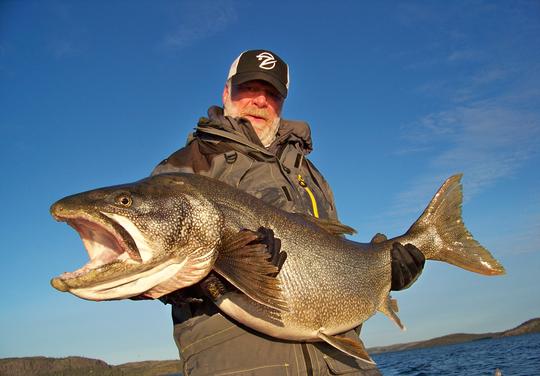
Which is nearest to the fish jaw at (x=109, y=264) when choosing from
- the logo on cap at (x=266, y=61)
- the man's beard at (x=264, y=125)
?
the man's beard at (x=264, y=125)

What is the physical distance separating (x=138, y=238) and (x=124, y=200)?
31 cm

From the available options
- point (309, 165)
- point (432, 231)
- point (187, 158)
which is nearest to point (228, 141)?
point (187, 158)

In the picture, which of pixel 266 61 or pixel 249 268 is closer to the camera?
pixel 249 268

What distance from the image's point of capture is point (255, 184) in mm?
4617

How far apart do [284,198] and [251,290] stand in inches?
54.4

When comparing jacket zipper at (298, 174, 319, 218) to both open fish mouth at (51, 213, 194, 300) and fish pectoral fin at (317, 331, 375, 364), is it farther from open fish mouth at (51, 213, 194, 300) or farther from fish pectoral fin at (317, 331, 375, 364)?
open fish mouth at (51, 213, 194, 300)

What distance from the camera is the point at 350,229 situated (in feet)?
15.6

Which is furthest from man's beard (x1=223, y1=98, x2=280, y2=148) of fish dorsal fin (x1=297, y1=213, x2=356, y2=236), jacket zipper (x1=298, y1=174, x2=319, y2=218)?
fish dorsal fin (x1=297, y1=213, x2=356, y2=236)

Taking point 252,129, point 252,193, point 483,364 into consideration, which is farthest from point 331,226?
point 483,364

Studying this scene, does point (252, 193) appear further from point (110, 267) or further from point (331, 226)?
point (110, 267)

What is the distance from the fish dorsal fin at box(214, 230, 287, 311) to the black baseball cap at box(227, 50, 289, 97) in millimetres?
2597

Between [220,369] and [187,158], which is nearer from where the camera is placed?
[220,369]

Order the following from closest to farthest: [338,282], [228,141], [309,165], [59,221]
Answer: [59,221] < [338,282] < [228,141] < [309,165]

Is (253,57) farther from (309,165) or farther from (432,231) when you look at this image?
(432,231)
